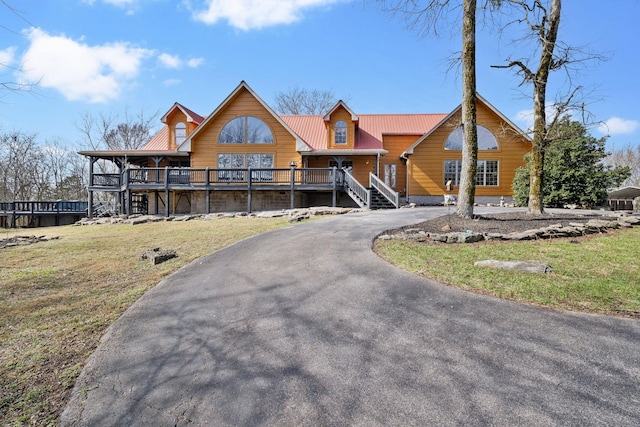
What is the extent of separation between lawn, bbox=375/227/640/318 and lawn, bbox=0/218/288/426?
4.77m

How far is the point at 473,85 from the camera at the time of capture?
10.8 m

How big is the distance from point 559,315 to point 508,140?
20.1 m

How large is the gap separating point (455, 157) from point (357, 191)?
25.7 feet

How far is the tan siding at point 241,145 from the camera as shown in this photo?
21875 mm

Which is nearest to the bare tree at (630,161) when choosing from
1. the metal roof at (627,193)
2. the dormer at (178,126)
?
the metal roof at (627,193)

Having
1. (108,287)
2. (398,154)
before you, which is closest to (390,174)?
(398,154)

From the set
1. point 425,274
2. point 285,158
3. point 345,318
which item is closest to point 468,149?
point 425,274

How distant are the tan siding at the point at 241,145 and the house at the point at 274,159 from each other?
2.5 inches

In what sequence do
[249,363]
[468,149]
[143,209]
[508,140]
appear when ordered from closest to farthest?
[249,363] < [468,149] < [508,140] < [143,209]

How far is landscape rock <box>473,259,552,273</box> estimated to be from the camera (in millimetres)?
5473

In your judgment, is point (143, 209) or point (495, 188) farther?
point (143, 209)

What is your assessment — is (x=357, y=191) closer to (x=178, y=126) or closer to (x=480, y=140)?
(x=480, y=140)

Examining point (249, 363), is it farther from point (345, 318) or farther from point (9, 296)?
point (9, 296)

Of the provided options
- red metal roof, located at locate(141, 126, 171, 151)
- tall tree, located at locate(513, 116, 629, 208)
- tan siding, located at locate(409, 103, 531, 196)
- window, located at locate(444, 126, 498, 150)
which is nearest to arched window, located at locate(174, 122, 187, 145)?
red metal roof, located at locate(141, 126, 171, 151)
